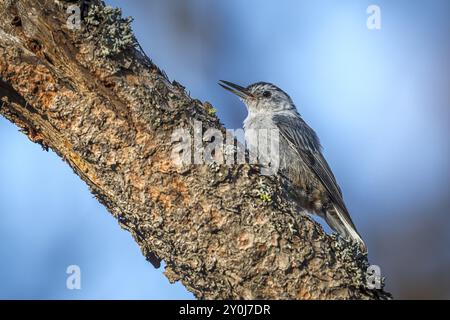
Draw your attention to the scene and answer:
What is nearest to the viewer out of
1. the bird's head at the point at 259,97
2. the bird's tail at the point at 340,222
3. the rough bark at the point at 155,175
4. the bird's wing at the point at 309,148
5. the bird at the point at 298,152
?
the rough bark at the point at 155,175

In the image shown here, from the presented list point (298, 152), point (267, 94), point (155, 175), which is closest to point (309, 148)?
point (298, 152)

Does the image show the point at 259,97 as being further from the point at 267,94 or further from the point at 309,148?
the point at 309,148

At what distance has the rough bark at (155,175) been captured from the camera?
3377 millimetres

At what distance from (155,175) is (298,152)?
10.2 feet

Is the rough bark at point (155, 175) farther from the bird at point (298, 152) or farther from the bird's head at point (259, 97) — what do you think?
the bird's head at point (259, 97)

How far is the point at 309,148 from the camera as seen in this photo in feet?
21.3

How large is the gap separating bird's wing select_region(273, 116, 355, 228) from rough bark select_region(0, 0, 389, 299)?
236 centimetres

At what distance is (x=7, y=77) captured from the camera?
3.65 m

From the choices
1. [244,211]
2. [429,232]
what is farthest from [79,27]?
[429,232]

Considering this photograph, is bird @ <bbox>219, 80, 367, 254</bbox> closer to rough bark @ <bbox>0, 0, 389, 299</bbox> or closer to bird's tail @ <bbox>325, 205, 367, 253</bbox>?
bird's tail @ <bbox>325, 205, 367, 253</bbox>

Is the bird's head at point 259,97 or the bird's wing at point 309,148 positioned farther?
the bird's head at point 259,97

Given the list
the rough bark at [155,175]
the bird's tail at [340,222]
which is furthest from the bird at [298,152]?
the rough bark at [155,175]

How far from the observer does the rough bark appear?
11.1ft
